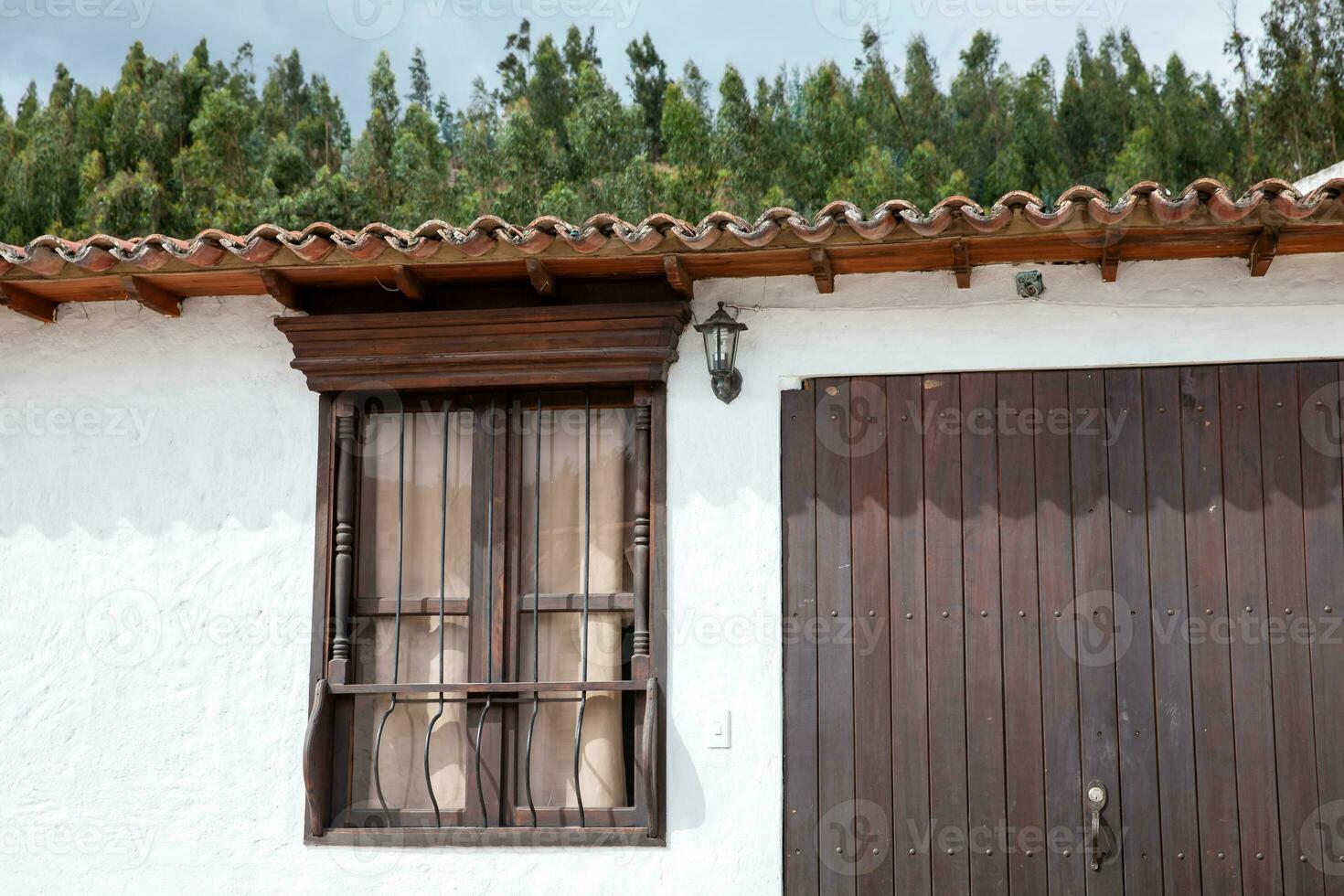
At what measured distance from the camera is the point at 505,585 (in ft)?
Result: 15.4

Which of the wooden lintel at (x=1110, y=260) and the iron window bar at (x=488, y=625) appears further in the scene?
the iron window bar at (x=488, y=625)

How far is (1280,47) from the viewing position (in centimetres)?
1345

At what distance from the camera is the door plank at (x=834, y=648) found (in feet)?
14.3

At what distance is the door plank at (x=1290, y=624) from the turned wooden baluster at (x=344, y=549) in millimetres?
3347

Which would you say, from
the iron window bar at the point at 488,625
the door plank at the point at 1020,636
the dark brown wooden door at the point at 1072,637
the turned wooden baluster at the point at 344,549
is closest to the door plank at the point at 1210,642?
the dark brown wooden door at the point at 1072,637

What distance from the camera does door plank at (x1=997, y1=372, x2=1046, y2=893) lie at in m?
4.29

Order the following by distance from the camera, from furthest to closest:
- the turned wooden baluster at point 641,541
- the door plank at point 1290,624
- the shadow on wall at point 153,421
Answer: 1. the shadow on wall at point 153,421
2. the turned wooden baluster at point 641,541
3. the door plank at point 1290,624

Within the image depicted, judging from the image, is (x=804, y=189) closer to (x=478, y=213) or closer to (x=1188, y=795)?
(x=478, y=213)

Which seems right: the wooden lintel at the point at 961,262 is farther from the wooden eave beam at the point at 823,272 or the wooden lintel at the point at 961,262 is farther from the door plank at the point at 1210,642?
the door plank at the point at 1210,642

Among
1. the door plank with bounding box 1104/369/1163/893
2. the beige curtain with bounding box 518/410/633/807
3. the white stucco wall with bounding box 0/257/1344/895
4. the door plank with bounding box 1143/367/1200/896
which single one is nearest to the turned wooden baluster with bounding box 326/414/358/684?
the white stucco wall with bounding box 0/257/1344/895

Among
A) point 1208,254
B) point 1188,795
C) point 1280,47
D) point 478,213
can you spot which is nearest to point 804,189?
point 478,213

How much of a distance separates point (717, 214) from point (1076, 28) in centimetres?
1422

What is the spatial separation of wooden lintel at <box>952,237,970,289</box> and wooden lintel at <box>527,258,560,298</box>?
146 cm

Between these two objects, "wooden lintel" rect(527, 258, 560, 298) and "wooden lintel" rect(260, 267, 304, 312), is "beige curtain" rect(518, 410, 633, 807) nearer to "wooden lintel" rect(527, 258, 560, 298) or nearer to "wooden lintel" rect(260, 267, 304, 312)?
"wooden lintel" rect(527, 258, 560, 298)
